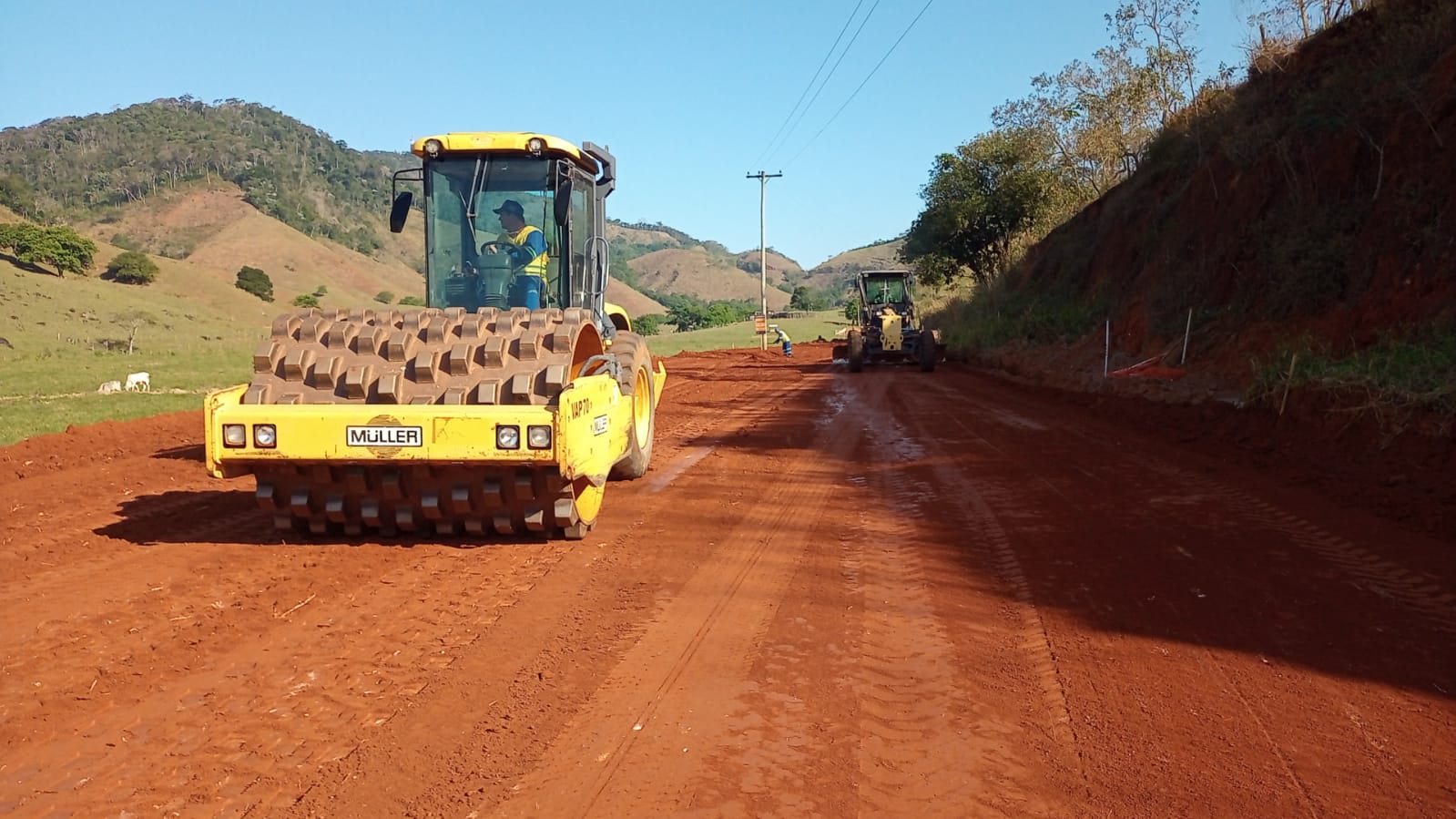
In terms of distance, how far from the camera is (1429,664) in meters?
4.38

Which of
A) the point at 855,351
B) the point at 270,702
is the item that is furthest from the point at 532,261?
the point at 855,351

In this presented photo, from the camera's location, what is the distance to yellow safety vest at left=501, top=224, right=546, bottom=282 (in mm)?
8461

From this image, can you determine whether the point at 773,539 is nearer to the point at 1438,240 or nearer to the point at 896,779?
the point at 896,779

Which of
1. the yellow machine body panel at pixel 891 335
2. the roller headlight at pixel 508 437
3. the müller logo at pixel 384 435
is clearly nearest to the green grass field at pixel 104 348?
the müller logo at pixel 384 435

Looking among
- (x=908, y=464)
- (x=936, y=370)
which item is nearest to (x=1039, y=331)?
(x=936, y=370)

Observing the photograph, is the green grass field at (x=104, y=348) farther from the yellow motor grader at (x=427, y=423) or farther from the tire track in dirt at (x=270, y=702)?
the tire track in dirt at (x=270, y=702)

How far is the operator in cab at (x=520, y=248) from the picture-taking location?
332 inches

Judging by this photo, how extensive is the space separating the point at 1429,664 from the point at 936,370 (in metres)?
23.3

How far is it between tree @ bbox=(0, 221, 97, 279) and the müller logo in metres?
57.2

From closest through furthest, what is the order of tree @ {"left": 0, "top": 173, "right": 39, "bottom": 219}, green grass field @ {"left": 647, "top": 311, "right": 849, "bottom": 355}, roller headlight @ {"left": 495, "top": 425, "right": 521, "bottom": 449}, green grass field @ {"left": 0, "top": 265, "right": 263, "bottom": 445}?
roller headlight @ {"left": 495, "top": 425, "right": 521, "bottom": 449} < green grass field @ {"left": 0, "top": 265, "right": 263, "bottom": 445} < green grass field @ {"left": 647, "top": 311, "right": 849, "bottom": 355} < tree @ {"left": 0, "top": 173, "right": 39, "bottom": 219}

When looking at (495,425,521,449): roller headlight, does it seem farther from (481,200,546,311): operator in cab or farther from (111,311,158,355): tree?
(111,311,158,355): tree

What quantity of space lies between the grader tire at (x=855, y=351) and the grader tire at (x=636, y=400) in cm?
1813

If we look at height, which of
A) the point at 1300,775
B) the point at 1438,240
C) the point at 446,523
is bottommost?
the point at 1300,775

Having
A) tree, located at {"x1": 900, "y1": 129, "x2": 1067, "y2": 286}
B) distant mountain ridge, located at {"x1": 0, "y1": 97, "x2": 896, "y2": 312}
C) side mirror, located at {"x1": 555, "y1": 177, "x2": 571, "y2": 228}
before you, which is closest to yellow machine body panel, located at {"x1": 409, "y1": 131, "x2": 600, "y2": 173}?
side mirror, located at {"x1": 555, "y1": 177, "x2": 571, "y2": 228}
